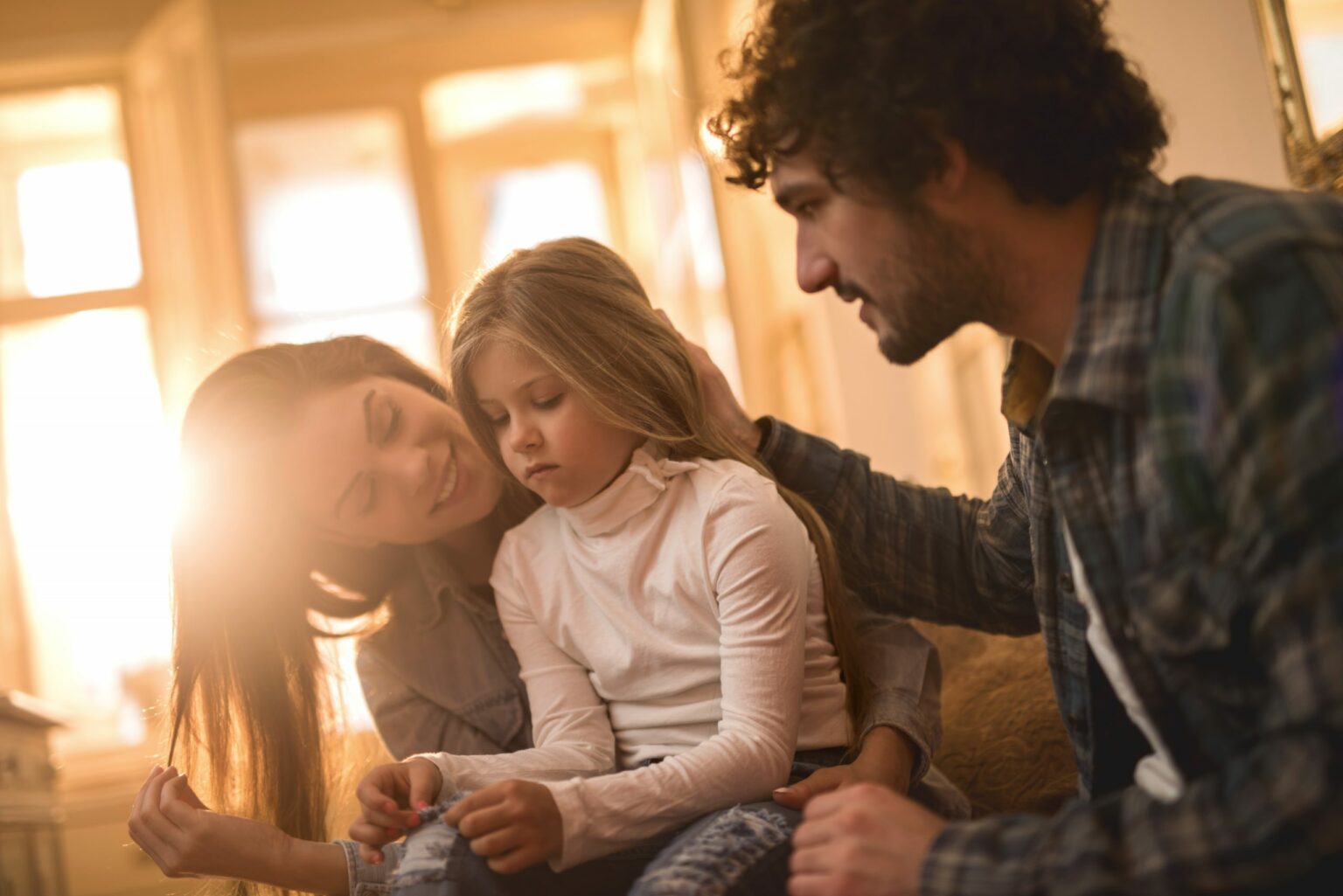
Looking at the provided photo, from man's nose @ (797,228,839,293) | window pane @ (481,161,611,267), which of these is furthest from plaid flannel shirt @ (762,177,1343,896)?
window pane @ (481,161,611,267)

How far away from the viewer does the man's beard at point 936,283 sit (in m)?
1.04

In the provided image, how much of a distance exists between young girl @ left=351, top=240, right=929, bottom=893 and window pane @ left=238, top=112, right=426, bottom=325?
3.85 m

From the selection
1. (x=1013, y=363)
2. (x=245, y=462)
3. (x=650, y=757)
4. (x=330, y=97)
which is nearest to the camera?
(x=1013, y=363)

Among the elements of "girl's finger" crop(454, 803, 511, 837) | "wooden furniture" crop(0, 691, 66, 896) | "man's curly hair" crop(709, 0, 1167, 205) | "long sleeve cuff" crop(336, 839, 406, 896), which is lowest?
"wooden furniture" crop(0, 691, 66, 896)

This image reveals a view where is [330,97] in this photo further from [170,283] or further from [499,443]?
[499,443]

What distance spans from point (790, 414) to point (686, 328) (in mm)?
573

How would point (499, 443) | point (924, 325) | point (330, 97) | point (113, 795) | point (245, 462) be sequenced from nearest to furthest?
point (924, 325) < point (499, 443) < point (245, 462) < point (113, 795) < point (330, 97)

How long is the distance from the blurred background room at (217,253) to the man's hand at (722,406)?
2.11 metres

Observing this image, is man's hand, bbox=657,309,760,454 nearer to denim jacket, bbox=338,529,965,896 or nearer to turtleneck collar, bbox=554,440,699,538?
turtleneck collar, bbox=554,440,699,538

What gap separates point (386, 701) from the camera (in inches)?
71.3

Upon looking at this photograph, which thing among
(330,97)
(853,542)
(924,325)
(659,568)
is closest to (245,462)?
(659,568)

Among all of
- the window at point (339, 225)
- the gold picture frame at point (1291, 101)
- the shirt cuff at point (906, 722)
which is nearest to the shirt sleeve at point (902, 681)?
the shirt cuff at point (906, 722)

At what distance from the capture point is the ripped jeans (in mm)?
1099

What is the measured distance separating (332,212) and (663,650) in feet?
14.1
